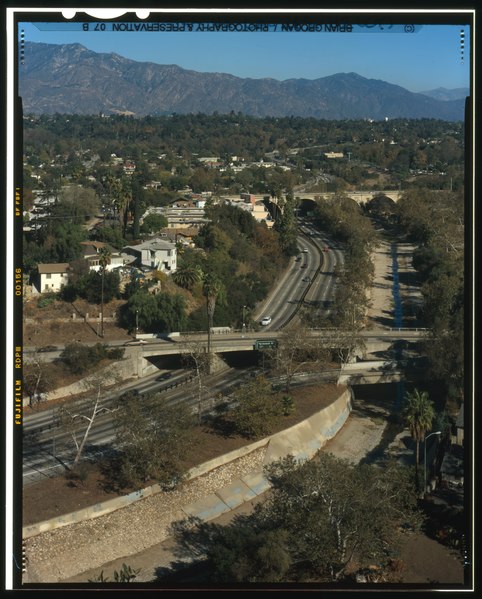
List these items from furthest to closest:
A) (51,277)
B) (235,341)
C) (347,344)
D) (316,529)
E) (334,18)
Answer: (51,277) → (235,341) → (347,344) → (316,529) → (334,18)

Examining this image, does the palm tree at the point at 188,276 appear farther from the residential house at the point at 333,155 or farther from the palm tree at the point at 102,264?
the residential house at the point at 333,155

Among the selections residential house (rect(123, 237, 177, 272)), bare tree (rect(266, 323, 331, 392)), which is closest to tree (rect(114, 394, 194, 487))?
bare tree (rect(266, 323, 331, 392))

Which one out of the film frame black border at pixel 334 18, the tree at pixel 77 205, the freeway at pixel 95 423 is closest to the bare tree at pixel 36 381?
the freeway at pixel 95 423

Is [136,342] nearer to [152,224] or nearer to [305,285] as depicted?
[305,285]

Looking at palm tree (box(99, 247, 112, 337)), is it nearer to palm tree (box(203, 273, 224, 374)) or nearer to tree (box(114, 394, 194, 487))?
palm tree (box(203, 273, 224, 374))

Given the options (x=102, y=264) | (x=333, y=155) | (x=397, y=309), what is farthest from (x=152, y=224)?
(x=333, y=155)

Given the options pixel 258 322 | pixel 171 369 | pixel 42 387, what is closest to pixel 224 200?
pixel 258 322

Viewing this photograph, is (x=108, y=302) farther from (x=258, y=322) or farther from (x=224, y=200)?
(x=224, y=200)
